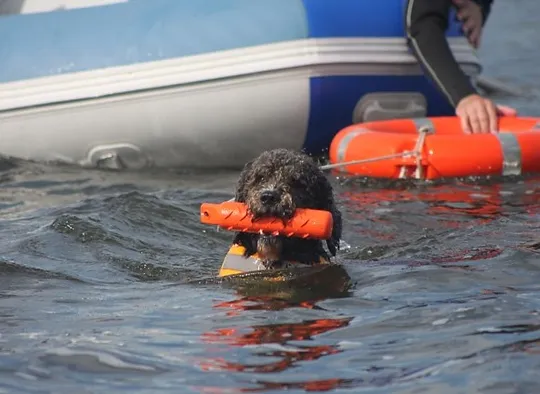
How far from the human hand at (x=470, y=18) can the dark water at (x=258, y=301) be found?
175cm

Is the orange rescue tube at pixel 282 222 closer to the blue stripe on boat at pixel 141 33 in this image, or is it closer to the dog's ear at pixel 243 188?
the dog's ear at pixel 243 188

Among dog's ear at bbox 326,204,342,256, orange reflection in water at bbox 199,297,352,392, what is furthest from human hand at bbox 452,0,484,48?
orange reflection in water at bbox 199,297,352,392

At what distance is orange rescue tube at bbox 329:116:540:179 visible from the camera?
800 cm

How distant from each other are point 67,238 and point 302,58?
2.69 meters

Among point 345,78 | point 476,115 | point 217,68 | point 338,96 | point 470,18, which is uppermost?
point 470,18

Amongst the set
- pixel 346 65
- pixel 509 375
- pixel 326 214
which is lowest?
pixel 509 375

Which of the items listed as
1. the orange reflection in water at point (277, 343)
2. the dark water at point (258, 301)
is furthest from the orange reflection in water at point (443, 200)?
the orange reflection in water at point (277, 343)

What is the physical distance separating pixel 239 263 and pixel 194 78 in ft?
11.3

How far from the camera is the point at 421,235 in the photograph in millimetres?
6715

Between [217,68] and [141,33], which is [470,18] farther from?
[141,33]

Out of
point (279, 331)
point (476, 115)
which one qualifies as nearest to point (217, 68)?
point (476, 115)

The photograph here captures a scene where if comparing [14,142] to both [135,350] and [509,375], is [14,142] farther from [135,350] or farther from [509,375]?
[509,375]

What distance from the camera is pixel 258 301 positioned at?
502cm

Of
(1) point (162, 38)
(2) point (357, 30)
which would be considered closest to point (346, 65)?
(2) point (357, 30)
